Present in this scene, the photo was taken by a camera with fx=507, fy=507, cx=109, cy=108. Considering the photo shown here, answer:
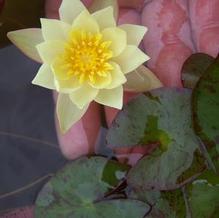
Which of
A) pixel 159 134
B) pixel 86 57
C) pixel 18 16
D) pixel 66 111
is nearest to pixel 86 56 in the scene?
pixel 86 57

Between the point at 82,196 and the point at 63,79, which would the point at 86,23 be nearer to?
the point at 63,79

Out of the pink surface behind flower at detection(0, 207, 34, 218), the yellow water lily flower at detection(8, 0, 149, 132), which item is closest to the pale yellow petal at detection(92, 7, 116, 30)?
the yellow water lily flower at detection(8, 0, 149, 132)

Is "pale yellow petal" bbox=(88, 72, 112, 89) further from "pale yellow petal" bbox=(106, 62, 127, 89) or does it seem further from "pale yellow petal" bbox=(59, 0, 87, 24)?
"pale yellow petal" bbox=(59, 0, 87, 24)

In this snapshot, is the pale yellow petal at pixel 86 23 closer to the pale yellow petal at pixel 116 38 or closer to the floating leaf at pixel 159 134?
the pale yellow petal at pixel 116 38

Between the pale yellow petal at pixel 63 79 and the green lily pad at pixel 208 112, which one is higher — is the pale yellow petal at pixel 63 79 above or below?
above

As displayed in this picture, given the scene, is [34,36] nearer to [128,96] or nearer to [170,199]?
[128,96]

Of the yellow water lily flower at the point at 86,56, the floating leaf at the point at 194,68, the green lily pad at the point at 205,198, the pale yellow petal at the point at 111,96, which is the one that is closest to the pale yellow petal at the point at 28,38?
the yellow water lily flower at the point at 86,56

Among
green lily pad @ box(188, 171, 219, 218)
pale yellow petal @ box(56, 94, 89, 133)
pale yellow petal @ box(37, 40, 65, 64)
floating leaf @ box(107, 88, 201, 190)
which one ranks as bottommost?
green lily pad @ box(188, 171, 219, 218)
